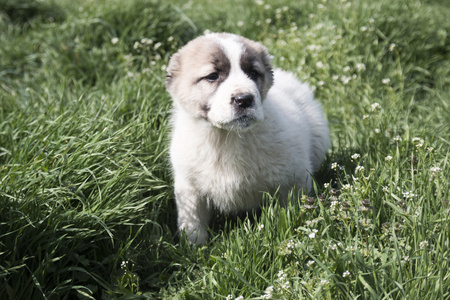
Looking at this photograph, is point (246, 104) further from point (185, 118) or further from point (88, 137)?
point (88, 137)

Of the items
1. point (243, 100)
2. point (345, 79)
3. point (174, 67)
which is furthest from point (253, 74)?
point (345, 79)

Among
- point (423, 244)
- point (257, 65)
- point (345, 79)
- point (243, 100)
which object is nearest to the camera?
point (423, 244)

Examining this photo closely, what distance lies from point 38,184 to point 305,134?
69.9 inches

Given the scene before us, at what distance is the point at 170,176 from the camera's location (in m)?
3.71

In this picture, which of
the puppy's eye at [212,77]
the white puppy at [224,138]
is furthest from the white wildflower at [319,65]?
the puppy's eye at [212,77]

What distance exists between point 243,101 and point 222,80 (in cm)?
25

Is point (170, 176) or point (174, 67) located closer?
point (174, 67)

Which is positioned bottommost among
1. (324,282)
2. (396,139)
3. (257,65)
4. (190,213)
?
(190,213)

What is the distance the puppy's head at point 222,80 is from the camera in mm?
2932

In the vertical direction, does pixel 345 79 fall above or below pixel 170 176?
above

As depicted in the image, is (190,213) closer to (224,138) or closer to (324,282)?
(224,138)

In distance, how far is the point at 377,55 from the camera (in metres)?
5.13

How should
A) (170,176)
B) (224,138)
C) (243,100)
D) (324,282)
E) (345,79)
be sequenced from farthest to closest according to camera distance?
(345,79) → (170,176) → (224,138) → (243,100) → (324,282)

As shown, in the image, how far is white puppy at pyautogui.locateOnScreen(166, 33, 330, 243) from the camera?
10.1 ft
